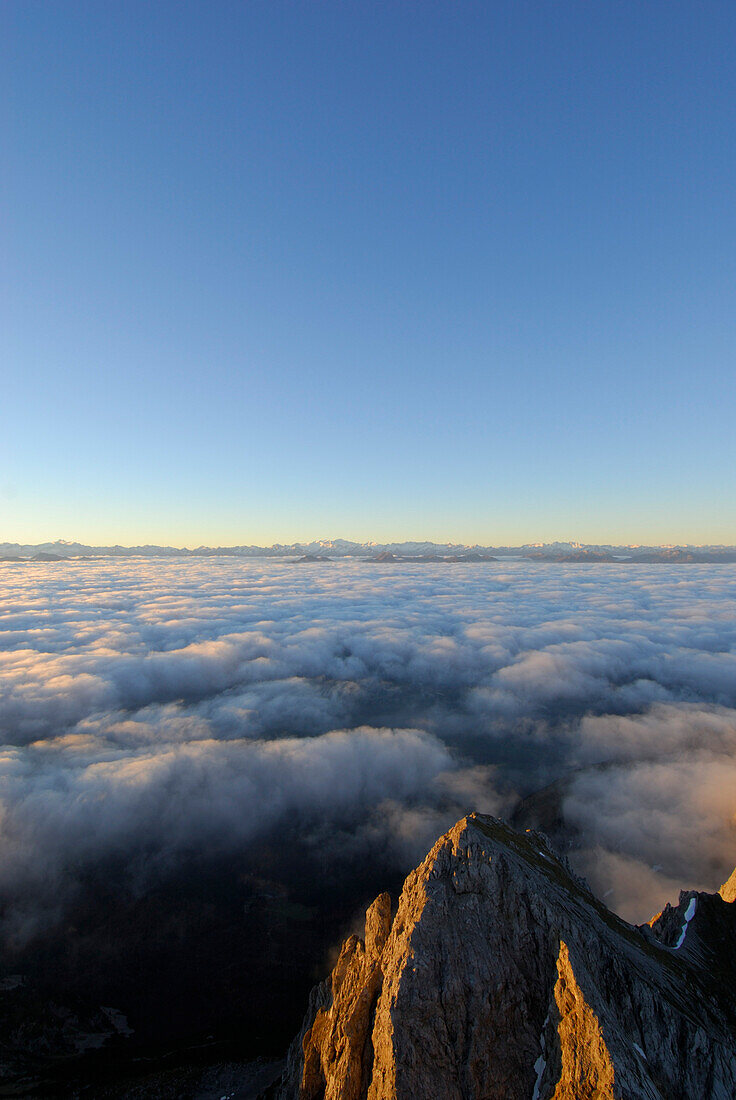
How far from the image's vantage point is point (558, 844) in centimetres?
5456

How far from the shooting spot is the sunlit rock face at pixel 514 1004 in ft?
38.0

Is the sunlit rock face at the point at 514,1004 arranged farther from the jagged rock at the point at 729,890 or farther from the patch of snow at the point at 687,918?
the jagged rock at the point at 729,890

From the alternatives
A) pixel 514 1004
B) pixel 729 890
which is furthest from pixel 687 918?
pixel 514 1004

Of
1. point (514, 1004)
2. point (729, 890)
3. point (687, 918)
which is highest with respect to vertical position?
point (514, 1004)

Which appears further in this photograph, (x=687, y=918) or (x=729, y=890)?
(x=729, y=890)

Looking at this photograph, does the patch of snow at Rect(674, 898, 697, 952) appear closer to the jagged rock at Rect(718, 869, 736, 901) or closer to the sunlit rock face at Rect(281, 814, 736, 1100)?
the jagged rock at Rect(718, 869, 736, 901)

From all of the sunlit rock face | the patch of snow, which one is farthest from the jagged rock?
the sunlit rock face

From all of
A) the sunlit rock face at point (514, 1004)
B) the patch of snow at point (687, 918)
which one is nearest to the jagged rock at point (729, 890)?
the patch of snow at point (687, 918)

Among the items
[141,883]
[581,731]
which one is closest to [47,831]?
[141,883]

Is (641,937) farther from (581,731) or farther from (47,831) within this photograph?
(581,731)

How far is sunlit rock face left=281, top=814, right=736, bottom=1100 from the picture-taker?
1157 cm

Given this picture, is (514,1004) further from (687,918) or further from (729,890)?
(729,890)

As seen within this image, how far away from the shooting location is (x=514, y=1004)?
1284cm

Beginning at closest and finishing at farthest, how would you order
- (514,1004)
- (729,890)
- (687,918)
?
1. (514,1004)
2. (687,918)
3. (729,890)
